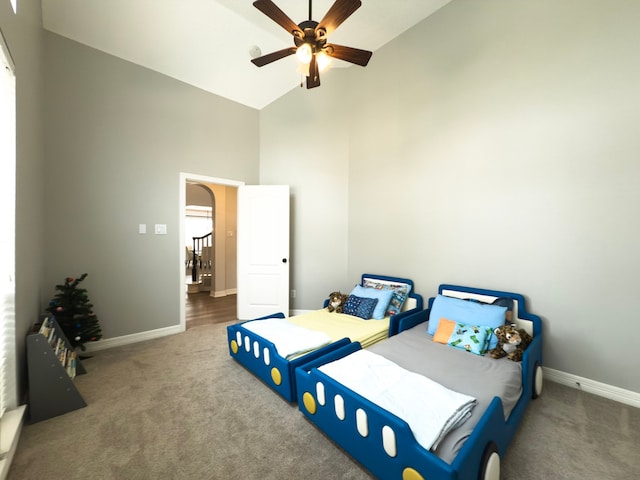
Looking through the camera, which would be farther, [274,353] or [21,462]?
[274,353]

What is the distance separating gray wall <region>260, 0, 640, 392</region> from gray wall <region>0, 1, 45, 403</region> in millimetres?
3043

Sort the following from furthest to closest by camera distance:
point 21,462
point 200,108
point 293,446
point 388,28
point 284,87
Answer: point 284,87 < point 200,108 < point 388,28 < point 293,446 < point 21,462

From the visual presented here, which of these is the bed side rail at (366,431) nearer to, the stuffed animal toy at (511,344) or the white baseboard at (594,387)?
the stuffed animal toy at (511,344)

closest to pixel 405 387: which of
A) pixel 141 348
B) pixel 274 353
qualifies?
Answer: pixel 274 353

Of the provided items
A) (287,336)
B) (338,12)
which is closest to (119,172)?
(287,336)

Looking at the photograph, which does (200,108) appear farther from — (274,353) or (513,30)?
(513,30)

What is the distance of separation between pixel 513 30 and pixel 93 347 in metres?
5.11

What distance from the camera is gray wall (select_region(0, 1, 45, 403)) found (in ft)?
5.37

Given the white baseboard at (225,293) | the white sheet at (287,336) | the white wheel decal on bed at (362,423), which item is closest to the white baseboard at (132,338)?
the white sheet at (287,336)

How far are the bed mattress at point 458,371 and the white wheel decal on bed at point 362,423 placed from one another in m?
0.32

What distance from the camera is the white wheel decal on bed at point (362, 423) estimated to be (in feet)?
4.22

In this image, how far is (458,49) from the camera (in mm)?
2652

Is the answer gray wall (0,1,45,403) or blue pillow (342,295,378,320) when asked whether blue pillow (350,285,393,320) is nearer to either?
blue pillow (342,295,378,320)

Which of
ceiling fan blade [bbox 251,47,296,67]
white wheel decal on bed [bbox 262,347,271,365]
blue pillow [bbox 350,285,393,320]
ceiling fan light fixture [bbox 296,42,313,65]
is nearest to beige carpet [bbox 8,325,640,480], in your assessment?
white wheel decal on bed [bbox 262,347,271,365]
